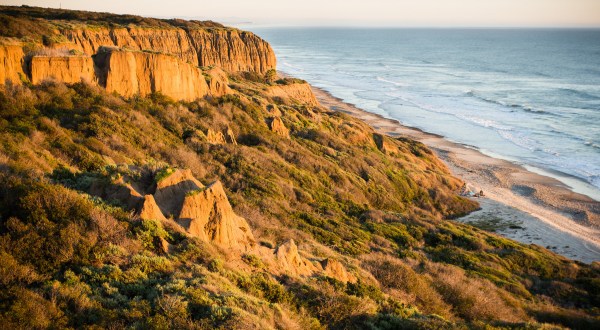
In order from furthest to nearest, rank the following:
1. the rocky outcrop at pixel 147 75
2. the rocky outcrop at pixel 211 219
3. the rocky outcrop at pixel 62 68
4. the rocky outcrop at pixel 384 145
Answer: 1. the rocky outcrop at pixel 384 145
2. the rocky outcrop at pixel 147 75
3. the rocky outcrop at pixel 62 68
4. the rocky outcrop at pixel 211 219

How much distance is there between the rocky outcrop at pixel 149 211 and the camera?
9.81 metres

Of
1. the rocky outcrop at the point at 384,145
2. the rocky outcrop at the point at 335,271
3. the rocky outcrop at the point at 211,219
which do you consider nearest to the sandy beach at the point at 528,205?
the rocky outcrop at the point at 384,145

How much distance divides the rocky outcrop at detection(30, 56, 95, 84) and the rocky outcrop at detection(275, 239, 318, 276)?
50.4 ft

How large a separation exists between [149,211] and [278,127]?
71.1ft

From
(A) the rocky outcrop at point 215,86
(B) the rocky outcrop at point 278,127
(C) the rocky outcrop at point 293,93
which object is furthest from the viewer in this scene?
(C) the rocky outcrop at point 293,93

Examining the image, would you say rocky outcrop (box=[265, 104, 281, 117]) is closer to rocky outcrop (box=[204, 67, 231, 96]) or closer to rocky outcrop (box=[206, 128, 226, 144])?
rocky outcrop (box=[204, 67, 231, 96])

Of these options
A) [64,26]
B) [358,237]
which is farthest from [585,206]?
[64,26]

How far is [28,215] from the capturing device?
8.41m

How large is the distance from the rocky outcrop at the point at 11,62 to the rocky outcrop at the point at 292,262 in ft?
47.8

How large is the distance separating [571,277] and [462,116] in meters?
50.4

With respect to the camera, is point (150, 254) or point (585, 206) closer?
point (150, 254)

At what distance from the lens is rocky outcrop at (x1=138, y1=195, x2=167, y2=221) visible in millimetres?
9812

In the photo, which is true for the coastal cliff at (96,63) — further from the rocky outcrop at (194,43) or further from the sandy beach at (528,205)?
the sandy beach at (528,205)

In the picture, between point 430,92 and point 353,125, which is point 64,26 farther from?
point 430,92
